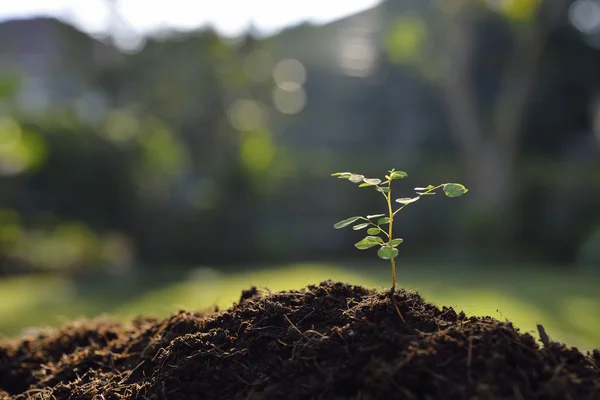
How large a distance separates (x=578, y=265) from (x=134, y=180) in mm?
10361

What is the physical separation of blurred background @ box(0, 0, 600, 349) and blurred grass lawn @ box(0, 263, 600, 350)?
73mm

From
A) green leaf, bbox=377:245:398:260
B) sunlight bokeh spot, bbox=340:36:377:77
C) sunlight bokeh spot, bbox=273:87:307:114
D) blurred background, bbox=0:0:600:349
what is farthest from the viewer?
sunlight bokeh spot, bbox=340:36:377:77

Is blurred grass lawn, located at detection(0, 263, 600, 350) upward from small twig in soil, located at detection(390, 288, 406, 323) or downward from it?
downward

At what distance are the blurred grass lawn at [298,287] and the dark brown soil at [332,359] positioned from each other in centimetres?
373

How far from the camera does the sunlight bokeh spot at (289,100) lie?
694 inches

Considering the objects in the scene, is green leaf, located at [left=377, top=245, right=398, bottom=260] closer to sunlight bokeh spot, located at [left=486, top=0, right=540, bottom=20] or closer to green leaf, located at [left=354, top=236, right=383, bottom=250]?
green leaf, located at [left=354, top=236, right=383, bottom=250]

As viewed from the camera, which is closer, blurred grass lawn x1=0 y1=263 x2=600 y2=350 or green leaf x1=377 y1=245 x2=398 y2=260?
green leaf x1=377 y1=245 x2=398 y2=260

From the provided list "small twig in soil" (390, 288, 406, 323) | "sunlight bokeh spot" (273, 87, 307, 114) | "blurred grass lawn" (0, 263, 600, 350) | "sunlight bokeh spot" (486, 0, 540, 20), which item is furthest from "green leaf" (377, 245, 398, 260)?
"sunlight bokeh spot" (273, 87, 307, 114)

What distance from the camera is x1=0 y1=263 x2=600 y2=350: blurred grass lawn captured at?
6.57 meters

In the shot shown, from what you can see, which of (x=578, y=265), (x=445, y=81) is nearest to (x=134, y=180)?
(x=445, y=81)

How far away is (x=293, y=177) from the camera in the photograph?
15.3 m

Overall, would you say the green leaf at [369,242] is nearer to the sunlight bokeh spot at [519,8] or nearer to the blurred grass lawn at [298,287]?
the blurred grass lawn at [298,287]

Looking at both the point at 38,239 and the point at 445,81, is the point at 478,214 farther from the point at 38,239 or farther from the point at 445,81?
the point at 38,239

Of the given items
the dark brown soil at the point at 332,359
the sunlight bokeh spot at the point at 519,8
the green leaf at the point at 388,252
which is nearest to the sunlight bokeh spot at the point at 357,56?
the sunlight bokeh spot at the point at 519,8
